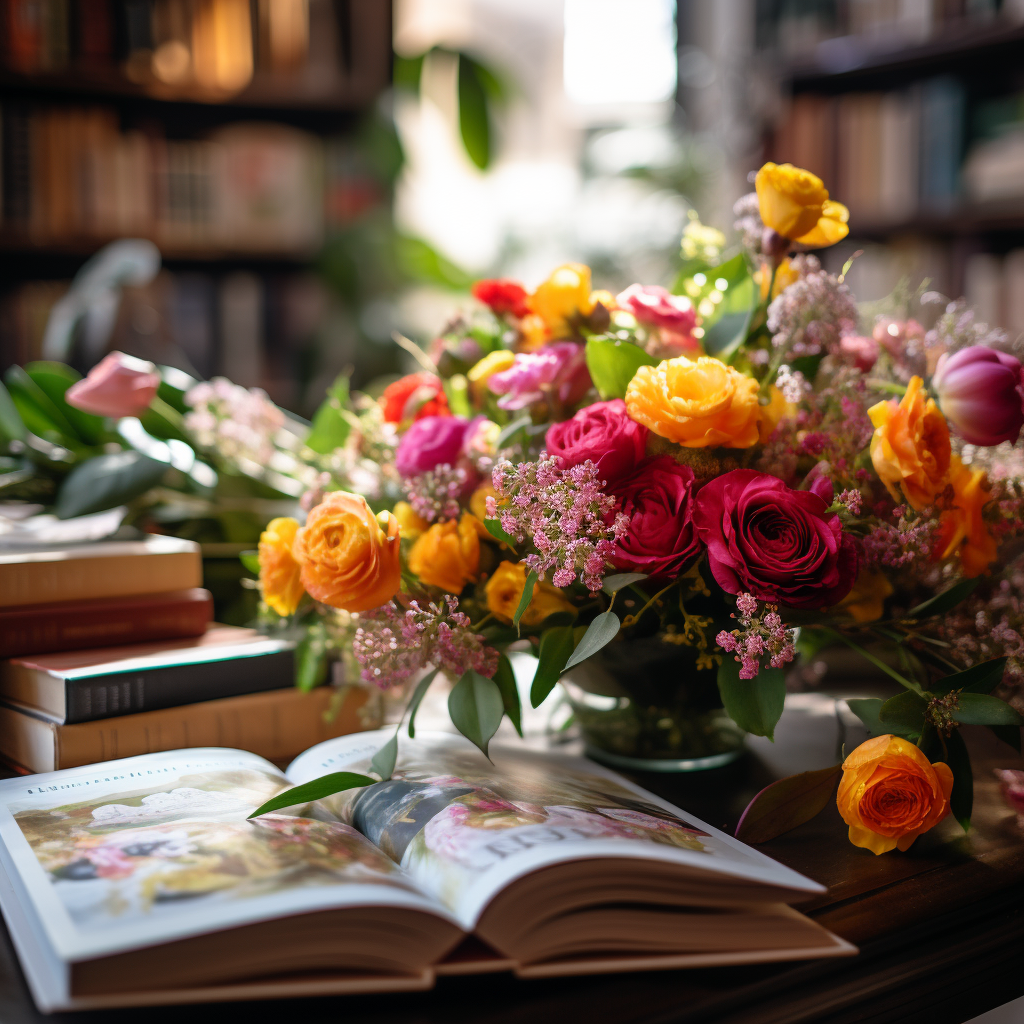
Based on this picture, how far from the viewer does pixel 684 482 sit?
1.83ft

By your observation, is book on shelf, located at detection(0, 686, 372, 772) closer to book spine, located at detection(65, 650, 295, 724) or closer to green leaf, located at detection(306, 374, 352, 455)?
book spine, located at detection(65, 650, 295, 724)

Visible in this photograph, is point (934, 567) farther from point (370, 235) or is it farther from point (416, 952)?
point (370, 235)

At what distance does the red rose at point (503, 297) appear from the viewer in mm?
729

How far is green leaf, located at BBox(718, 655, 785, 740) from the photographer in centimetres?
54

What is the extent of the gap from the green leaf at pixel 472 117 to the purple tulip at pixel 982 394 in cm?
163

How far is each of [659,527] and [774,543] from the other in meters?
0.07

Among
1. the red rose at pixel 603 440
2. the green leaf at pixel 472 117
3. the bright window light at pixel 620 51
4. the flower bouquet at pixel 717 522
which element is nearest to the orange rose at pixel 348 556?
the flower bouquet at pixel 717 522

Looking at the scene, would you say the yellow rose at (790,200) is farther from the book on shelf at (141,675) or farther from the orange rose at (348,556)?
the book on shelf at (141,675)

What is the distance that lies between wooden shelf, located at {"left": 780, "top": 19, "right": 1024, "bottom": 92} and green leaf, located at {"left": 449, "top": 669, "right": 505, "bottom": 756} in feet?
7.01

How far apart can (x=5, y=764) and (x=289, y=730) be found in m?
0.21

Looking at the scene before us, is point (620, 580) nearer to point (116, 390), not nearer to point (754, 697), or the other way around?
point (754, 697)

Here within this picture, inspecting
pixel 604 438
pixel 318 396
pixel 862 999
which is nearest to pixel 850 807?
pixel 862 999

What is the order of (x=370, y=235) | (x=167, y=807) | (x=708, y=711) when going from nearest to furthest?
(x=167, y=807) → (x=708, y=711) → (x=370, y=235)

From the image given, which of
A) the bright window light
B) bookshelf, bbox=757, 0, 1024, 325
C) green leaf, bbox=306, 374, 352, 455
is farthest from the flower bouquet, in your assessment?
the bright window light
